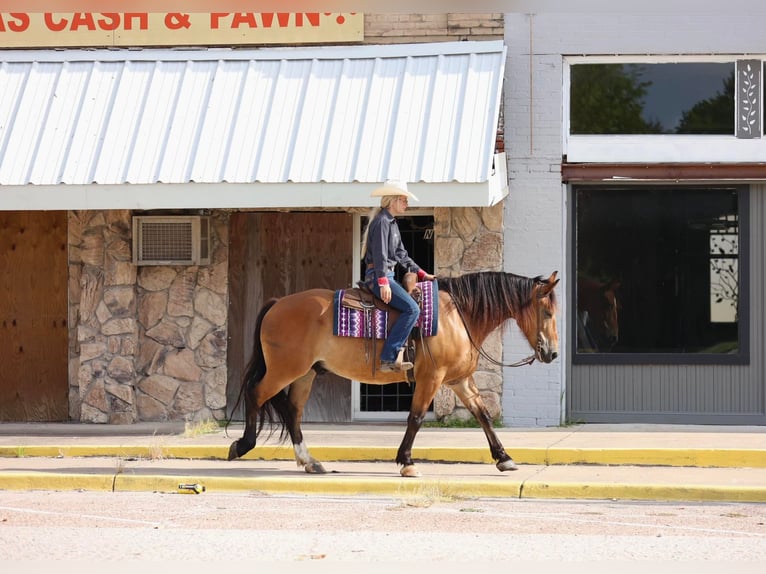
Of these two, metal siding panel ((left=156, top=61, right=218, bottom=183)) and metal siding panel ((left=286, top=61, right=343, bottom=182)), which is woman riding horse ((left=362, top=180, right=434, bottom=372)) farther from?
metal siding panel ((left=156, top=61, right=218, bottom=183))

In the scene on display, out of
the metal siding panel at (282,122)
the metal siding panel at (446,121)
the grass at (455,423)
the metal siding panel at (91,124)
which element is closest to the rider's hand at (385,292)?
the metal siding panel at (446,121)

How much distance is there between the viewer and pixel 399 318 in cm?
927

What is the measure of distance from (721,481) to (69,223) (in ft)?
28.1

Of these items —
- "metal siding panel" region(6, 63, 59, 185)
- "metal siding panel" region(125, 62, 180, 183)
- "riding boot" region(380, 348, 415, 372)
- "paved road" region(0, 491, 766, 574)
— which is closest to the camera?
"paved road" region(0, 491, 766, 574)

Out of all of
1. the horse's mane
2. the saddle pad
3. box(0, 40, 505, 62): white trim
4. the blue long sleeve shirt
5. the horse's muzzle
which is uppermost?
box(0, 40, 505, 62): white trim

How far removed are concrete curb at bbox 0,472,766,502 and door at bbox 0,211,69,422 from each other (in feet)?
15.6

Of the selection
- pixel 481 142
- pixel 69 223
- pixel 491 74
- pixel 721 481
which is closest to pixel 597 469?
pixel 721 481

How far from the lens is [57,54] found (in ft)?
45.1

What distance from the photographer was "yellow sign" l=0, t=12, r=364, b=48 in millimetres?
13688

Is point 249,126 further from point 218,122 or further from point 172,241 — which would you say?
point 172,241

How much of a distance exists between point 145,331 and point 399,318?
5.35 meters

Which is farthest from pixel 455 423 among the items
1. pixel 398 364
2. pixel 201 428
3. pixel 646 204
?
pixel 398 364

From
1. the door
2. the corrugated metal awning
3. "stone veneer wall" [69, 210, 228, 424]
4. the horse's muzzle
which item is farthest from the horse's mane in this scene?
the door

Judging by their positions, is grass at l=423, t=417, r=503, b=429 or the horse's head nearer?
the horse's head
